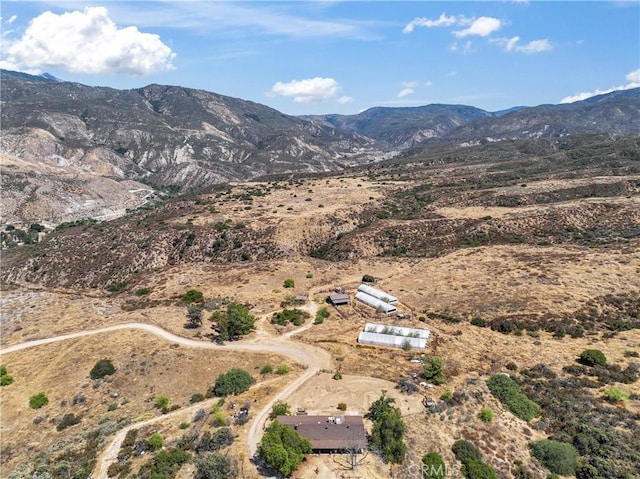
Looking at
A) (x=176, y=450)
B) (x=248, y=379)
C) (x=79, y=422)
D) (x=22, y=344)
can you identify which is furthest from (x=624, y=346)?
(x=22, y=344)

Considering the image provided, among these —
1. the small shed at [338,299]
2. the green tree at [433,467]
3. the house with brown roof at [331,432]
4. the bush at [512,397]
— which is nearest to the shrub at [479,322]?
the bush at [512,397]

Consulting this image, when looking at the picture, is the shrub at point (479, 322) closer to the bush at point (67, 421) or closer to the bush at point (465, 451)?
the bush at point (465, 451)

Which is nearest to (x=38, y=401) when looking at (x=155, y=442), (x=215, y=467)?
(x=155, y=442)

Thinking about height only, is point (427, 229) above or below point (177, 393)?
above

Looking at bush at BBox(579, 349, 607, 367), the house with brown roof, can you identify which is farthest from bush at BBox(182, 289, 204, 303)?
bush at BBox(579, 349, 607, 367)

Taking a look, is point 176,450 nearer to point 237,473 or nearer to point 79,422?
point 237,473

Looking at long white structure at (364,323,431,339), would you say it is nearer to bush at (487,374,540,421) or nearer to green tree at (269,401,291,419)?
bush at (487,374,540,421)
